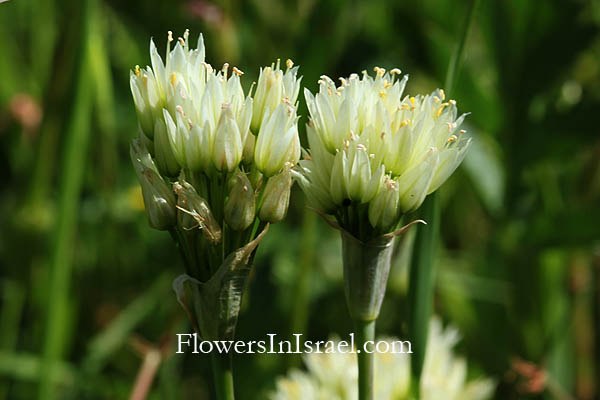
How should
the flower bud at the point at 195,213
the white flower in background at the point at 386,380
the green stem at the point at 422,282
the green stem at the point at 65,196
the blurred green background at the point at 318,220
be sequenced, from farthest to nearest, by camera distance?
the blurred green background at the point at 318,220 < the white flower in background at the point at 386,380 < the green stem at the point at 65,196 < the green stem at the point at 422,282 < the flower bud at the point at 195,213

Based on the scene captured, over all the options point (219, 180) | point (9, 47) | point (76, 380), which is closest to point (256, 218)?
point (219, 180)

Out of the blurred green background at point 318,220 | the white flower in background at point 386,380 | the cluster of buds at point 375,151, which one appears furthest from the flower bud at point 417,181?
the blurred green background at point 318,220

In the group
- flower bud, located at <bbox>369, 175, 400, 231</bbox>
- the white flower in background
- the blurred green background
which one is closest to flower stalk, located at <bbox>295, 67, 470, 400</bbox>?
flower bud, located at <bbox>369, 175, 400, 231</bbox>

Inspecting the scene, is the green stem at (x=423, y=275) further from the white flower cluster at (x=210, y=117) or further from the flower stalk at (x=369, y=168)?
the white flower cluster at (x=210, y=117)

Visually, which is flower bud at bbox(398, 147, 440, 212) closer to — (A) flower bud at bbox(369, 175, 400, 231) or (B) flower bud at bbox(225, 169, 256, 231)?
(A) flower bud at bbox(369, 175, 400, 231)

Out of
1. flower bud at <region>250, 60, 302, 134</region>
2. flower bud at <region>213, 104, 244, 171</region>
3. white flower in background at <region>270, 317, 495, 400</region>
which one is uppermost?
flower bud at <region>250, 60, 302, 134</region>

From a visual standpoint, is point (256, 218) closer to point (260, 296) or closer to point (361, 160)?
point (361, 160)

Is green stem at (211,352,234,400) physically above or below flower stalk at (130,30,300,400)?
below
